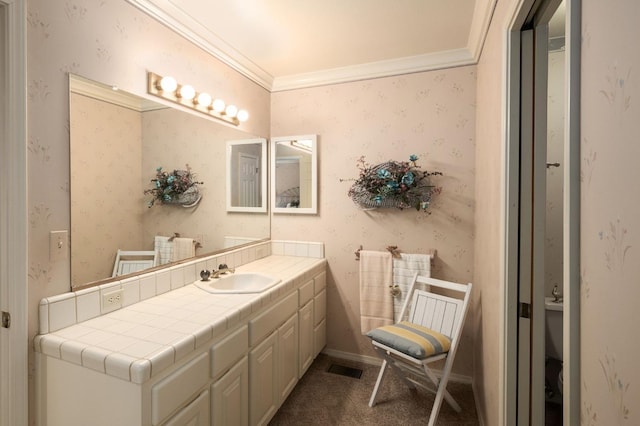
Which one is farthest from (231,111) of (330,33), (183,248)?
(183,248)

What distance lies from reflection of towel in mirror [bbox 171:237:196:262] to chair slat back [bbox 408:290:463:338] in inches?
64.2

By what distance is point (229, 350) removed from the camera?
1.48m

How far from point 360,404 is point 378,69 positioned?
2.54 metres

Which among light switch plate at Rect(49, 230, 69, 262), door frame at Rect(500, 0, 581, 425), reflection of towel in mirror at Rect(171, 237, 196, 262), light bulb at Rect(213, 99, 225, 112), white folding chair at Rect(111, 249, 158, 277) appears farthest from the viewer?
light bulb at Rect(213, 99, 225, 112)

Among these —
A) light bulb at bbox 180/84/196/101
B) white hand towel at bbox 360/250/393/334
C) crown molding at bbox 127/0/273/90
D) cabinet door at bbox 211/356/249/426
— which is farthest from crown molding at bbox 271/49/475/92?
cabinet door at bbox 211/356/249/426

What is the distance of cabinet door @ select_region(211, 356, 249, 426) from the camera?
140cm

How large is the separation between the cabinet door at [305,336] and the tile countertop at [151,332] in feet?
1.67

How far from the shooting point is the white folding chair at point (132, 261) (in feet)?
5.22

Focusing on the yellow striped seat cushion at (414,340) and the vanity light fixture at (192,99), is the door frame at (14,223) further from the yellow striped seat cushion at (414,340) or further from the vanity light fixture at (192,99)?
the yellow striped seat cushion at (414,340)

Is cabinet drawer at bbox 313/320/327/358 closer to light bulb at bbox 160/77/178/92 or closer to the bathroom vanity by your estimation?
the bathroom vanity

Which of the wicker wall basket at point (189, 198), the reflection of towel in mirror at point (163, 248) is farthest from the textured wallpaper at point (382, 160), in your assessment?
the reflection of towel in mirror at point (163, 248)

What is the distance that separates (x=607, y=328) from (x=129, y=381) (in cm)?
130

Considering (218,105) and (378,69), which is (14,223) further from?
(378,69)

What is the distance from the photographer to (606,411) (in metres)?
0.54
